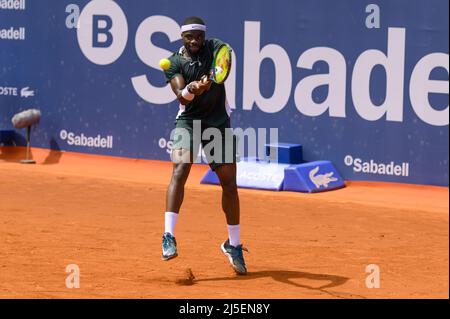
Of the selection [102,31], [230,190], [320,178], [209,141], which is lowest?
[320,178]

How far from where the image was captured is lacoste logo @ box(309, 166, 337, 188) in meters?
12.4

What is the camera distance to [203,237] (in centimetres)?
955

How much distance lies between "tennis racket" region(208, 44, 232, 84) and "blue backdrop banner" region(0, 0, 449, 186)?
530cm

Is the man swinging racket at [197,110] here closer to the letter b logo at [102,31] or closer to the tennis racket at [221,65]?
the tennis racket at [221,65]

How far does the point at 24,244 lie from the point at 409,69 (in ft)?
18.7

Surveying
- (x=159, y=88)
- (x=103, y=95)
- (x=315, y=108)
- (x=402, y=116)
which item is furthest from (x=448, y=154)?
(x=103, y=95)

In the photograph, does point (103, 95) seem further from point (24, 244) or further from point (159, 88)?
point (24, 244)

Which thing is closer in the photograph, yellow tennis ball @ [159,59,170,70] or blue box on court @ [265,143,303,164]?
yellow tennis ball @ [159,59,170,70]

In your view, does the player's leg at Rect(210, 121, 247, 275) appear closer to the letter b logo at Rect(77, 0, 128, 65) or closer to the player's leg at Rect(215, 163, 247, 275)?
the player's leg at Rect(215, 163, 247, 275)

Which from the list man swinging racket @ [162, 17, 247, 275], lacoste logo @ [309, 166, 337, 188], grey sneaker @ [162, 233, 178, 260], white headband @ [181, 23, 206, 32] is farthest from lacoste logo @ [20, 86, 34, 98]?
grey sneaker @ [162, 233, 178, 260]

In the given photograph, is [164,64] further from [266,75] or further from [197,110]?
[266,75]

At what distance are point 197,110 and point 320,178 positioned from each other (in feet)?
16.7

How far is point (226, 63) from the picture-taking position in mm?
7453

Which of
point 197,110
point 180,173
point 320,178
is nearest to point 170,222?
point 180,173
